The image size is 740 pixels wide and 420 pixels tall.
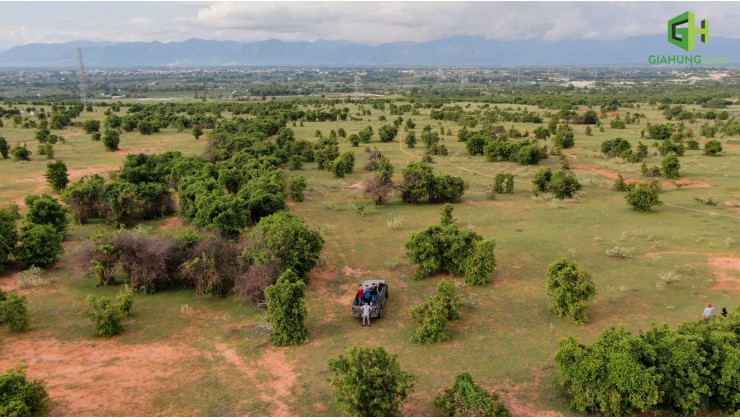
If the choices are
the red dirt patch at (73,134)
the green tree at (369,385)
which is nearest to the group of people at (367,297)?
the green tree at (369,385)

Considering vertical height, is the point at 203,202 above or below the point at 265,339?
above

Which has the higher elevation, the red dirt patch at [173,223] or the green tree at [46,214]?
the green tree at [46,214]

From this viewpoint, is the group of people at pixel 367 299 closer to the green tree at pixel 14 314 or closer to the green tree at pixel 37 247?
the green tree at pixel 14 314

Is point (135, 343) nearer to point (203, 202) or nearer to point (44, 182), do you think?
point (203, 202)

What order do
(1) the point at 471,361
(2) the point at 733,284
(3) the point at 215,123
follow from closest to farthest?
(1) the point at 471,361 → (2) the point at 733,284 → (3) the point at 215,123

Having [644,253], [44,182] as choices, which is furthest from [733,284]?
[44,182]

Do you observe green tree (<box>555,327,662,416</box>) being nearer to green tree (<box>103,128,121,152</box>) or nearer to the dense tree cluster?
the dense tree cluster

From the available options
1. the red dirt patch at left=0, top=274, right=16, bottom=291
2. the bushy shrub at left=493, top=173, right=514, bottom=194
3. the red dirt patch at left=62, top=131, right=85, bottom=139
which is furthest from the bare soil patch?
the red dirt patch at left=62, top=131, right=85, bottom=139
